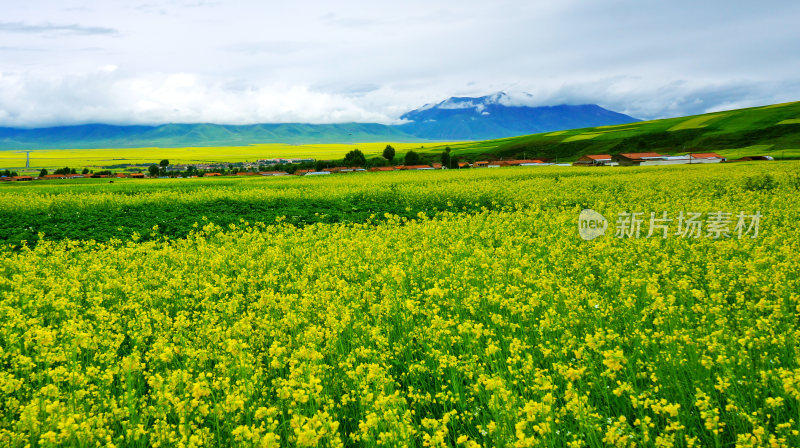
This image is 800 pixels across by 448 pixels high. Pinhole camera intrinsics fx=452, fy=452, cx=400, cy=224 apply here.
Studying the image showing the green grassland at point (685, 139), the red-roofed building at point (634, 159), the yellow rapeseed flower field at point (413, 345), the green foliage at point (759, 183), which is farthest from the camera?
the green grassland at point (685, 139)

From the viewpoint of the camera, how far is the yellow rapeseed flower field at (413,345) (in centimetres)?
381

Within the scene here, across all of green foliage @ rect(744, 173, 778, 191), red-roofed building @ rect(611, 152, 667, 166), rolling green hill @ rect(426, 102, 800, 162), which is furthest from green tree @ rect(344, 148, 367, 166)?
green foliage @ rect(744, 173, 778, 191)

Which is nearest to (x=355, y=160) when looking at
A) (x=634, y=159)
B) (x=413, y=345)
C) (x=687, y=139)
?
(x=634, y=159)

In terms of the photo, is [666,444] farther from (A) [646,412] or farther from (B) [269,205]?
(B) [269,205]

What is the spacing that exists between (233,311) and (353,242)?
5185 millimetres

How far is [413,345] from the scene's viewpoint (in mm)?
5863

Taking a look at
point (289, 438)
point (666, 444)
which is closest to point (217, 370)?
point (289, 438)

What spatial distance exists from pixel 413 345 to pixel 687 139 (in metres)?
156

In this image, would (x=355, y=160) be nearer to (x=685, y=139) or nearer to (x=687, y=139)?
(x=685, y=139)

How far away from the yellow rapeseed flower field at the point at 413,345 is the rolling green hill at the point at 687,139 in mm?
117918

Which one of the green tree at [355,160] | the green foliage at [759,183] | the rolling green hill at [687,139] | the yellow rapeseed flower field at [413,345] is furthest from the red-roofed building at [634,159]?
the yellow rapeseed flower field at [413,345]

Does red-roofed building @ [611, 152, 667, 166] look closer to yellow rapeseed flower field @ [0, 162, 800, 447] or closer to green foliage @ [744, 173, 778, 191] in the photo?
green foliage @ [744, 173, 778, 191]

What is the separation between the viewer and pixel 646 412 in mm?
4355

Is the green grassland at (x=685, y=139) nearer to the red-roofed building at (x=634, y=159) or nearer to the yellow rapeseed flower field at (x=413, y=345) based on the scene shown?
the red-roofed building at (x=634, y=159)
